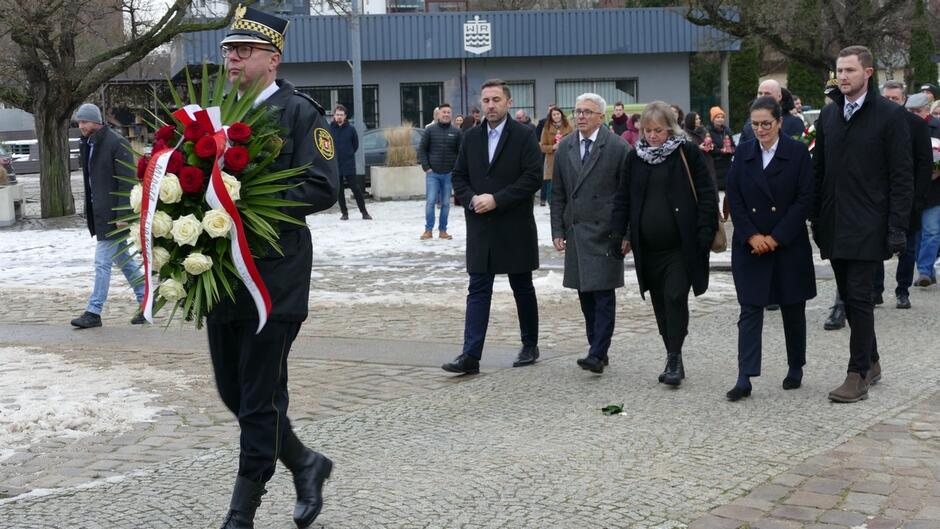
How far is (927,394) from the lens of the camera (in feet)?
25.0

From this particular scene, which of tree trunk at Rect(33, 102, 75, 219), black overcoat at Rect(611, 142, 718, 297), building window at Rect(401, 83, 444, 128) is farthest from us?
building window at Rect(401, 83, 444, 128)

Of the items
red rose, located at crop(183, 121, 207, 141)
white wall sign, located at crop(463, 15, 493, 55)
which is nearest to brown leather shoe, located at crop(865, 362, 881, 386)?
red rose, located at crop(183, 121, 207, 141)

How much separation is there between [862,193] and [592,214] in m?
1.88

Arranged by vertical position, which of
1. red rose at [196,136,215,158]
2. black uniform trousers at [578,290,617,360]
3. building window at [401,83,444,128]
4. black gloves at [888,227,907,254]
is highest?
building window at [401,83,444,128]

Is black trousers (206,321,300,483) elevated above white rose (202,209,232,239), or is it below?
below

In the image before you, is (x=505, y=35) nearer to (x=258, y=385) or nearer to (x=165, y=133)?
(x=165, y=133)

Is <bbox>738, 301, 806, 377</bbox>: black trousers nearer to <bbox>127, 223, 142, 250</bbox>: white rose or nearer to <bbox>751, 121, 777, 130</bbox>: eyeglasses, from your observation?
<bbox>751, 121, 777, 130</bbox>: eyeglasses

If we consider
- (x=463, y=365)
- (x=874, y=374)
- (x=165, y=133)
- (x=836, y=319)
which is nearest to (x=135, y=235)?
(x=165, y=133)

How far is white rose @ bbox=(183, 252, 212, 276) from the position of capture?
4609mm

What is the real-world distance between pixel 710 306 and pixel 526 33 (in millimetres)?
29865

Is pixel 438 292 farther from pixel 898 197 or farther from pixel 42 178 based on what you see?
pixel 42 178

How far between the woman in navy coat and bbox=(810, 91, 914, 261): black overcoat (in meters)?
0.18

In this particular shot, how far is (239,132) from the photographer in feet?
15.3

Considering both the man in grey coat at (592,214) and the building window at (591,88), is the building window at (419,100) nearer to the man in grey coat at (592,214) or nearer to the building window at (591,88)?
the building window at (591,88)
